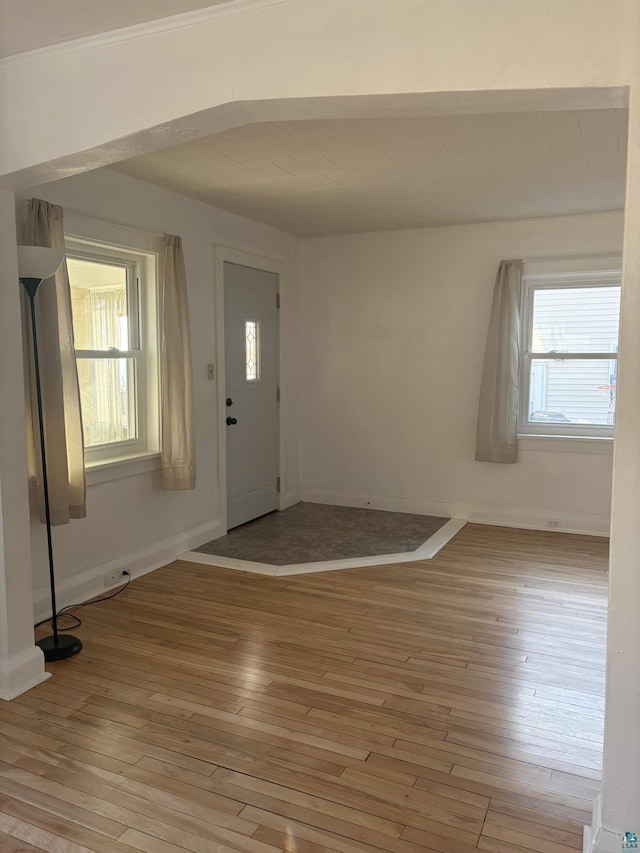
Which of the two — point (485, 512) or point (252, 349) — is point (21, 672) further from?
point (485, 512)

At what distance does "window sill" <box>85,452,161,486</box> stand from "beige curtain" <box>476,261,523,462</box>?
274cm

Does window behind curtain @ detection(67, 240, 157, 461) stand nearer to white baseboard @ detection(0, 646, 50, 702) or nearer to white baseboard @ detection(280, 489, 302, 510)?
white baseboard @ detection(0, 646, 50, 702)

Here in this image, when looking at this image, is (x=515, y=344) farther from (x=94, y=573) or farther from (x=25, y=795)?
(x=25, y=795)

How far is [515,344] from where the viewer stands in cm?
525

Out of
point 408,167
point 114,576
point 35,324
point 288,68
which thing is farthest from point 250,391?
point 288,68

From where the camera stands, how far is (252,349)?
550 cm

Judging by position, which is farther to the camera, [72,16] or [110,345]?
[110,345]

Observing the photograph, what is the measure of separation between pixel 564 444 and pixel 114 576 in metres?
3.64

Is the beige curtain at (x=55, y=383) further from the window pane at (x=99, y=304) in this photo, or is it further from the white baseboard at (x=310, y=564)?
the white baseboard at (x=310, y=564)

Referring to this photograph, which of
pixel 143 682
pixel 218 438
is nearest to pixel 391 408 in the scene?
pixel 218 438

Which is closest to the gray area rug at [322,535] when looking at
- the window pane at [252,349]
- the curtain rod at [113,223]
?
the window pane at [252,349]

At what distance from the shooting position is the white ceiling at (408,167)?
311cm

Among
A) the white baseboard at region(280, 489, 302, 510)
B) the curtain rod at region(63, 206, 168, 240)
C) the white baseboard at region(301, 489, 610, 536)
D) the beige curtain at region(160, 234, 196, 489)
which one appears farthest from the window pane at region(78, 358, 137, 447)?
the white baseboard at region(301, 489, 610, 536)

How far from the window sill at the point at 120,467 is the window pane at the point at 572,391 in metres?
3.21
